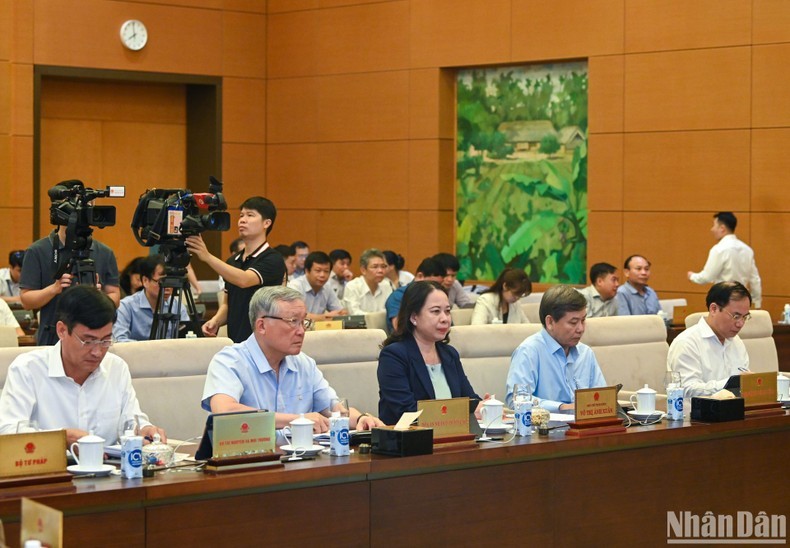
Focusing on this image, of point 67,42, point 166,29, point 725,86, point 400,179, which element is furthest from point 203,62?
point 725,86

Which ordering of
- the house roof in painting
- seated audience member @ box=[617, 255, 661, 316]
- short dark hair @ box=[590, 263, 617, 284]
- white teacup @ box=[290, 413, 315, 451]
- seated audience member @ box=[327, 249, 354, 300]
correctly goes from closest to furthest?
white teacup @ box=[290, 413, 315, 451]
short dark hair @ box=[590, 263, 617, 284]
seated audience member @ box=[617, 255, 661, 316]
seated audience member @ box=[327, 249, 354, 300]
the house roof in painting

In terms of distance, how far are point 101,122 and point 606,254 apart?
16.7 feet

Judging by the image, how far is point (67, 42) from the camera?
11.1 m

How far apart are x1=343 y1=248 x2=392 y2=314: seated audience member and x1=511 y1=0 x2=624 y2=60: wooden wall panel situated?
267 centimetres

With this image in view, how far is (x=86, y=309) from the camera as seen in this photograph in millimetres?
3145

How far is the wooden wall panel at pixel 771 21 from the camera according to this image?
9016 millimetres

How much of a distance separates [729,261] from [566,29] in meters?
2.57

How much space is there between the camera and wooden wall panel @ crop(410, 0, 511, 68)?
10.7 m

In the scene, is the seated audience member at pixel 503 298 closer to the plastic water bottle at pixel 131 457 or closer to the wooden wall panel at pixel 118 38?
the plastic water bottle at pixel 131 457

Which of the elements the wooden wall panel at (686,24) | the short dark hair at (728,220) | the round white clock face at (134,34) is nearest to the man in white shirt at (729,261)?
the short dark hair at (728,220)

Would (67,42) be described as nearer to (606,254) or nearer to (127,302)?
(606,254)

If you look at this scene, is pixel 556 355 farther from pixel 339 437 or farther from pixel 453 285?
pixel 453 285

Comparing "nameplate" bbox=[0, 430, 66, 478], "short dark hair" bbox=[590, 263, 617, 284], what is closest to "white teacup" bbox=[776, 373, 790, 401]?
"nameplate" bbox=[0, 430, 66, 478]

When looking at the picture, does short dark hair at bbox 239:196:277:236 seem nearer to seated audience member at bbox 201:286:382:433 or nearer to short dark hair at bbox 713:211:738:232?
seated audience member at bbox 201:286:382:433
